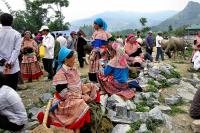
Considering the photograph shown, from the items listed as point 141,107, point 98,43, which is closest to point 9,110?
point 141,107

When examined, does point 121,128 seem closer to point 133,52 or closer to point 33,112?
point 33,112

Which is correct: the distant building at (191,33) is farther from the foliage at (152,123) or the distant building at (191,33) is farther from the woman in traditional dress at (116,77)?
the foliage at (152,123)

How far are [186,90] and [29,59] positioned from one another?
15.4 ft

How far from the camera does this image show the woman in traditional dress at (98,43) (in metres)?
8.94

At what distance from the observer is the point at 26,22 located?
35.0 meters

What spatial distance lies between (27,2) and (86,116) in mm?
32427

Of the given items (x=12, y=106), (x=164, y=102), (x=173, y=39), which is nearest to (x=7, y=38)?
(x=12, y=106)

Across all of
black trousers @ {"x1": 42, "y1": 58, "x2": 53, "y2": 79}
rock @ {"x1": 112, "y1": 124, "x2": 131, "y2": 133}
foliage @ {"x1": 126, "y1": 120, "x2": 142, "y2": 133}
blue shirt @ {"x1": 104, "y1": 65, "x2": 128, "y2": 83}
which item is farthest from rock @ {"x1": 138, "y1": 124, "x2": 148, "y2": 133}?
black trousers @ {"x1": 42, "y1": 58, "x2": 53, "y2": 79}

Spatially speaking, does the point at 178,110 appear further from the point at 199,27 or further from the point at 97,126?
the point at 199,27

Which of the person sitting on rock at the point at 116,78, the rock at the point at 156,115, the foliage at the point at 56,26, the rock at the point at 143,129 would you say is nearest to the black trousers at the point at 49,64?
the person sitting on rock at the point at 116,78

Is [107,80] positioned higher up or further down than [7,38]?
further down

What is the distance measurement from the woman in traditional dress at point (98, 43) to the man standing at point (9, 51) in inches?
98.0

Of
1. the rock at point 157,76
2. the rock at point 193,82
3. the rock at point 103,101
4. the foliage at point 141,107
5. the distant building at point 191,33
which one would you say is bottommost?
the distant building at point 191,33

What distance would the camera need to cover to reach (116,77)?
25.8 ft
